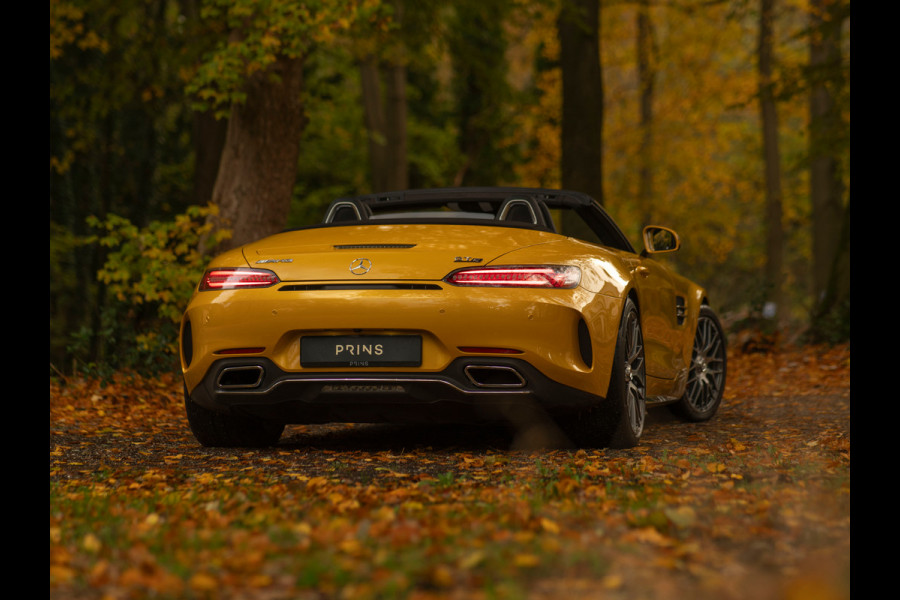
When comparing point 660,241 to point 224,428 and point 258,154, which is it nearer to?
point 224,428

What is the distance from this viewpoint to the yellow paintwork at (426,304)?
5.25 metres

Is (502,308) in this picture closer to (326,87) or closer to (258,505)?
(258,505)

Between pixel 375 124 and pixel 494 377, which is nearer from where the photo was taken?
pixel 494 377

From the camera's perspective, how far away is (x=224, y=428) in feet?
20.3

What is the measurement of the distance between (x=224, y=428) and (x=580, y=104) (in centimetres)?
1001

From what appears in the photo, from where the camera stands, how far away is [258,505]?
4176 mm

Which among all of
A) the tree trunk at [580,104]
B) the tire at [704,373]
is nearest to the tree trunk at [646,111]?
the tree trunk at [580,104]

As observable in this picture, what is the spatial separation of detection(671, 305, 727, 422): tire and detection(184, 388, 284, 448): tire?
10.2 feet

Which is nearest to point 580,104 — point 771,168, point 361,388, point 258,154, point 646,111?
point 258,154

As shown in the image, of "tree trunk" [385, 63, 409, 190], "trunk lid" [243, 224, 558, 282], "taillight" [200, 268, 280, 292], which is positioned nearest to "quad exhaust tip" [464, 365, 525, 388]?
"trunk lid" [243, 224, 558, 282]

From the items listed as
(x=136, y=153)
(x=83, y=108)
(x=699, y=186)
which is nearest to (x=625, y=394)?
(x=83, y=108)

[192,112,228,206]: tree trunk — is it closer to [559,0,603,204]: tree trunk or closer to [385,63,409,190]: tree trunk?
[559,0,603,204]: tree trunk

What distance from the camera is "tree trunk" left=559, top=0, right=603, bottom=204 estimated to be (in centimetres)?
1489

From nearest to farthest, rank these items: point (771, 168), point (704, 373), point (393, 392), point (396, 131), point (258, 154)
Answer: point (393, 392) < point (704, 373) < point (258, 154) < point (396, 131) < point (771, 168)
